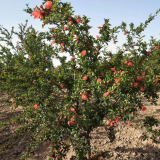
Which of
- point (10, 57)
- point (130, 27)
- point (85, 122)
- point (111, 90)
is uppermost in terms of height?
point (10, 57)

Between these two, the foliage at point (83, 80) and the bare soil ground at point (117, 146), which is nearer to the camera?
the foliage at point (83, 80)

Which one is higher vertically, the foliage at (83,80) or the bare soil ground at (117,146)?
the foliage at (83,80)

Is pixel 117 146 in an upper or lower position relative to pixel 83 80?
lower

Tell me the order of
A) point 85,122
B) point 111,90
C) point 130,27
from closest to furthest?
point 111,90 → point 85,122 → point 130,27

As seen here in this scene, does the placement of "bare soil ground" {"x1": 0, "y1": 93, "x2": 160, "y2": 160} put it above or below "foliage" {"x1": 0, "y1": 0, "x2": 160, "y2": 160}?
below

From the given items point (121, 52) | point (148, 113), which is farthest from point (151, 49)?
point (148, 113)

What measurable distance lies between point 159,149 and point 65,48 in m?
4.81

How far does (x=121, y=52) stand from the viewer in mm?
3895

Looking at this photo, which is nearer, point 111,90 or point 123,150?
point 111,90

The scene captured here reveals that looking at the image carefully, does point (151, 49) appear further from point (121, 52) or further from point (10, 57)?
Result: point (10, 57)

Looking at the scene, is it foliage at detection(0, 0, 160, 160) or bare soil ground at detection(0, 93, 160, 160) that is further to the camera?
bare soil ground at detection(0, 93, 160, 160)

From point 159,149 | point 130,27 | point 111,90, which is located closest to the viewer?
point 111,90

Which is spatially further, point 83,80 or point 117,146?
point 117,146

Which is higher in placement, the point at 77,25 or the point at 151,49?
the point at 77,25
